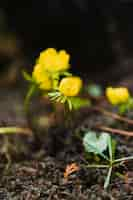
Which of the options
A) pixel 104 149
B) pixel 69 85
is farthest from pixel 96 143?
pixel 69 85

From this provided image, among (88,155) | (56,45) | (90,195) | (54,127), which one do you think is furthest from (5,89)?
(90,195)

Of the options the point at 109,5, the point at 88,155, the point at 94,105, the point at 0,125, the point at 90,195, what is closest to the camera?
the point at 90,195

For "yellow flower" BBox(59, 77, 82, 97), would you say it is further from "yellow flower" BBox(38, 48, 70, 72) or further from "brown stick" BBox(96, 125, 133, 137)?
"brown stick" BBox(96, 125, 133, 137)

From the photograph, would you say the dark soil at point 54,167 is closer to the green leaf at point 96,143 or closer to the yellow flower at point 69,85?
the green leaf at point 96,143

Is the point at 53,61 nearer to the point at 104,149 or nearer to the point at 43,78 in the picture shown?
the point at 43,78

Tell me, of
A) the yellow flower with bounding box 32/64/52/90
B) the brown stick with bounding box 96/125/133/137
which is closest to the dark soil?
the brown stick with bounding box 96/125/133/137

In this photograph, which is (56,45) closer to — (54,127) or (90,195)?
(54,127)
